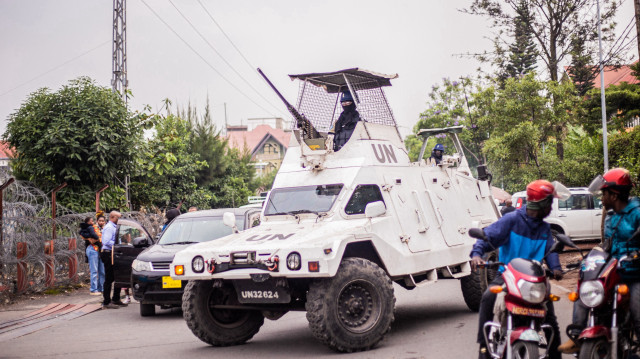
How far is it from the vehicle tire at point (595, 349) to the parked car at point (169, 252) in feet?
23.0

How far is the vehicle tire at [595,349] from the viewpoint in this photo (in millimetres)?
5660

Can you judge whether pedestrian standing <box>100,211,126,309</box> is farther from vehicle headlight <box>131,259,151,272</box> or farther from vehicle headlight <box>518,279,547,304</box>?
vehicle headlight <box>518,279,547,304</box>

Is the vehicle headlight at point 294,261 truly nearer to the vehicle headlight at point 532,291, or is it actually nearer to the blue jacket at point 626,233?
the vehicle headlight at point 532,291

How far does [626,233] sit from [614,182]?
1.44 ft

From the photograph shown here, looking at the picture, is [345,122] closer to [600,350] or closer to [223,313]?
[223,313]

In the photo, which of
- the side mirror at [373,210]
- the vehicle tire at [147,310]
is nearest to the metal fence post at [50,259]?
the vehicle tire at [147,310]

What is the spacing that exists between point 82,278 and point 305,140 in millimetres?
10076

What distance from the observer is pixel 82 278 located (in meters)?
18.6

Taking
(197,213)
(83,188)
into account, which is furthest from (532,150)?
(197,213)

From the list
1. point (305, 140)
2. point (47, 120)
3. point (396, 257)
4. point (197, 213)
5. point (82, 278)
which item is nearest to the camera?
point (396, 257)

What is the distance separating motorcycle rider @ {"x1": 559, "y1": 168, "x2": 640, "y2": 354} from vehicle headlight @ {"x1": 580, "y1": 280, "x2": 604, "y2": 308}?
22 cm

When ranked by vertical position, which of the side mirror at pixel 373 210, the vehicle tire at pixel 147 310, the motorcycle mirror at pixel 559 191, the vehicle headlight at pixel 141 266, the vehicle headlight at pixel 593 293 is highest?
the motorcycle mirror at pixel 559 191

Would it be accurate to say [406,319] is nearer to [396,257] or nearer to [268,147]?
[396,257]

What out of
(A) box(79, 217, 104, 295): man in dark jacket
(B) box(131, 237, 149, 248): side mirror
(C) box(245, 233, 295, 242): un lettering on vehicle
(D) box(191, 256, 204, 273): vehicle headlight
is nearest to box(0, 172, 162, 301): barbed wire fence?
(A) box(79, 217, 104, 295): man in dark jacket
